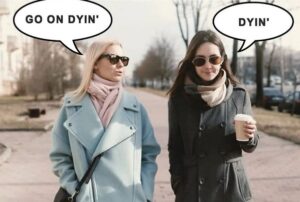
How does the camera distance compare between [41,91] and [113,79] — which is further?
[41,91]

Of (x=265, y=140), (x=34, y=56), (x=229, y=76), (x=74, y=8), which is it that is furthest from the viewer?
(x=34, y=56)

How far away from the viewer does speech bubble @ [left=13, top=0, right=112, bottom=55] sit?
667 cm

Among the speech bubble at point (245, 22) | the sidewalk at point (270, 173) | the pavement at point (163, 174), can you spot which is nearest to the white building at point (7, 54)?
the pavement at point (163, 174)

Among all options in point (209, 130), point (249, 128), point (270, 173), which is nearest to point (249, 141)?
point (249, 128)

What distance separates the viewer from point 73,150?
286cm

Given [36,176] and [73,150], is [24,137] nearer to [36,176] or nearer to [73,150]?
[36,176]

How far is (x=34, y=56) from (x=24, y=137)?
858 inches

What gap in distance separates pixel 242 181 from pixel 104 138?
844 millimetres

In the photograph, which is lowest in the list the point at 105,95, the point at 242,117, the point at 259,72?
the point at 242,117

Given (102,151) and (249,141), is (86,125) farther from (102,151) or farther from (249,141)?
(249,141)

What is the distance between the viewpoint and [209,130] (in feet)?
9.61

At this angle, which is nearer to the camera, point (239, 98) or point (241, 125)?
point (241, 125)

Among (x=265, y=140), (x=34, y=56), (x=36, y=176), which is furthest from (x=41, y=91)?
(x=36, y=176)

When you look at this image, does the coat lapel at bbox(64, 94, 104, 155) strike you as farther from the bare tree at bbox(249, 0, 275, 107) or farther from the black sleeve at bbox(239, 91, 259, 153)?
the bare tree at bbox(249, 0, 275, 107)
